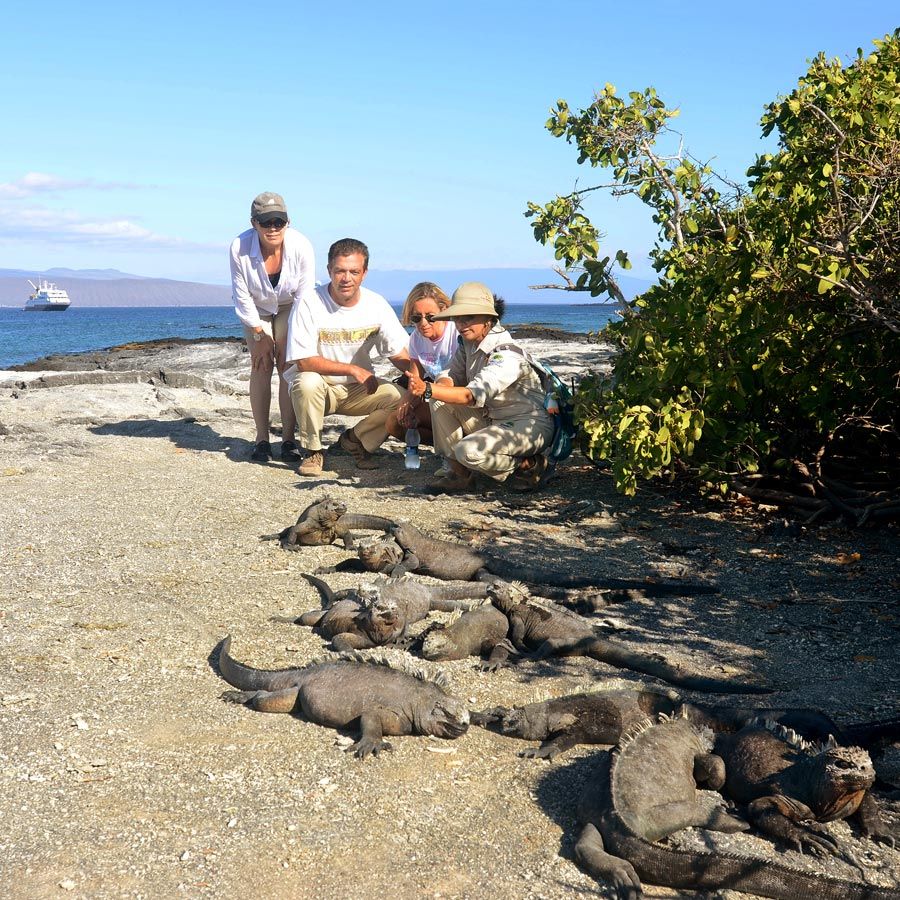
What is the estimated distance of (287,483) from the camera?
8.03 metres

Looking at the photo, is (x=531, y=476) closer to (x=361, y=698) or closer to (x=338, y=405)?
(x=338, y=405)

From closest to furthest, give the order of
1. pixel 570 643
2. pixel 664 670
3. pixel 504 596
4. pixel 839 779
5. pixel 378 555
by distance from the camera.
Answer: pixel 839 779
pixel 664 670
pixel 570 643
pixel 504 596
pixel 378 555

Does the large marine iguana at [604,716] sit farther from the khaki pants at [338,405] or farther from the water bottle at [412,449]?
the khaki pants at [338,405]

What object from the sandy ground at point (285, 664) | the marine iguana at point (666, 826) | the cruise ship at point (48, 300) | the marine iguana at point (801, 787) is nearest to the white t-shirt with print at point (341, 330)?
the sandy ground at point (285, 664)

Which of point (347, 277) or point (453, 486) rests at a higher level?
point (347, 277)

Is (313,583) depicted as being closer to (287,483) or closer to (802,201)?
(287,483)

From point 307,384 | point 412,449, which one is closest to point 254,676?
point 412,449

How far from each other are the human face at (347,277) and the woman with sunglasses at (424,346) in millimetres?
428

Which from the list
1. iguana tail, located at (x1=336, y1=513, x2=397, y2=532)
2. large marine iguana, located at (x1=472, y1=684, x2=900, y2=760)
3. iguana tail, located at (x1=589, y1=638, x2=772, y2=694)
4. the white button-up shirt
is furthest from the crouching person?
large marine iguana, located at (x1=472, y1=684, x2=900, y2=760)

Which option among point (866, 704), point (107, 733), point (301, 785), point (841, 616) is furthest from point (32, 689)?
point (841, 616)

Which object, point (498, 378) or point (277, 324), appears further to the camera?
point (277, 324)

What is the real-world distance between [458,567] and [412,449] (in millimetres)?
2401

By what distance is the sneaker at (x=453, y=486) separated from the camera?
7.68 metres

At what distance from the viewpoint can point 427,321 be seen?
8.13 meters
